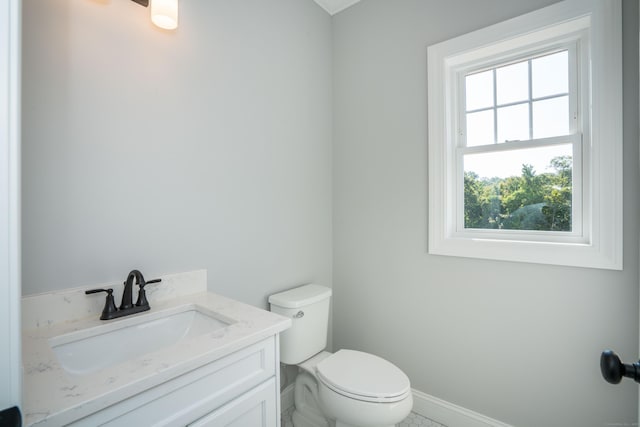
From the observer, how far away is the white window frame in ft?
4.17

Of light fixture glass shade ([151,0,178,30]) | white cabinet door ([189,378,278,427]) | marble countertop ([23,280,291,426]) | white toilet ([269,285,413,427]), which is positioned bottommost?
white toilet ([269,285,413,427])

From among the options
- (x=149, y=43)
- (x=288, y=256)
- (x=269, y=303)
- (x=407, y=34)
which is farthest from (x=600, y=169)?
(x=149, y=43)

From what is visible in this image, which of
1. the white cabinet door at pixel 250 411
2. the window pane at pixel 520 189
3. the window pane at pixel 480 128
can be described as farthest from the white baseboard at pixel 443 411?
the window pane at pixel 480 128

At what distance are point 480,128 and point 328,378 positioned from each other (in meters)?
1.57

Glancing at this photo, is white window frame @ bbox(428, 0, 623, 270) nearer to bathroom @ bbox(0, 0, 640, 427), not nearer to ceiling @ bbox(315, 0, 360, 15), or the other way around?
bathroom @ bbox(0, 0, 640, 427)

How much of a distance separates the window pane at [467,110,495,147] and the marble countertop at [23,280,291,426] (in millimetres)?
1470

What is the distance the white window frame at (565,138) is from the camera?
1271 millimetres

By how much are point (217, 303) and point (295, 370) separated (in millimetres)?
940

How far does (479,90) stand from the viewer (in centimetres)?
174

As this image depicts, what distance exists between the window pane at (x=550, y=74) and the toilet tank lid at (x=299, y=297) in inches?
61.7

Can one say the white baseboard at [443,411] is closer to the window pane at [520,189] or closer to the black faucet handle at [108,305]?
the window pane at [520,189]

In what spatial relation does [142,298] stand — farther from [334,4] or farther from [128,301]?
[334,4]

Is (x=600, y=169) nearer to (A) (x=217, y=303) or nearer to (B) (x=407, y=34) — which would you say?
(B) (x=407, y=34)

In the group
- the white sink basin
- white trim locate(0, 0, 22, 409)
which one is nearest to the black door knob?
the white sink basin
